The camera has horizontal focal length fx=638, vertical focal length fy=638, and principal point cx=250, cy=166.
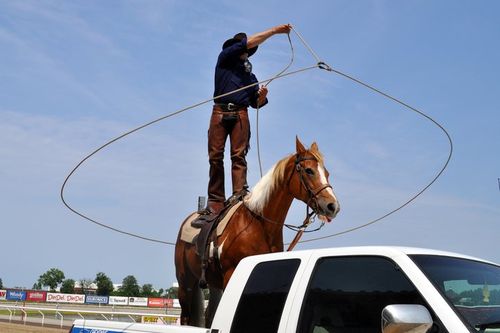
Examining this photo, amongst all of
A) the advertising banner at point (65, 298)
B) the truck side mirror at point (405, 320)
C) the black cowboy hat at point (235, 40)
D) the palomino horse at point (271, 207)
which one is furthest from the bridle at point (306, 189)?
the advertising banner at point (65, 298)

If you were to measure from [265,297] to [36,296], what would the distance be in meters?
84.8

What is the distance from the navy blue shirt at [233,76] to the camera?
8891 millimetres

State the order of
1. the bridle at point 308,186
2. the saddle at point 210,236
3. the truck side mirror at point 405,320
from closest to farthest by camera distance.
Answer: the truck side mirror at point 405,320, the bridle at point 308,186, the saddle at point 210,236

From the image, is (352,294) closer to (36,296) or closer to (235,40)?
(235,40)

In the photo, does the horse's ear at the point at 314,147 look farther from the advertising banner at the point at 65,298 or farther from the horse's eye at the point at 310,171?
the advertising banner at the point at 65,298

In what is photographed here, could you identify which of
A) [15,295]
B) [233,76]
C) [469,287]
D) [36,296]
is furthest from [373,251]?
[15,295]

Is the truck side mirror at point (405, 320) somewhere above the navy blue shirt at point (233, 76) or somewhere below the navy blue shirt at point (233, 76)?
below

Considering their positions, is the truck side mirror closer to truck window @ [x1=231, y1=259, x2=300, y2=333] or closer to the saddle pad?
truck window @ [x1=231, y1=259, x2=300, y2=333]

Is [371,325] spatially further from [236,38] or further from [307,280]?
[236,38]

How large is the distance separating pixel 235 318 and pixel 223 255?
276 centimetres

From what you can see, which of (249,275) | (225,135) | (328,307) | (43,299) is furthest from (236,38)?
(43,299)

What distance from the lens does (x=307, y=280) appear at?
423cm

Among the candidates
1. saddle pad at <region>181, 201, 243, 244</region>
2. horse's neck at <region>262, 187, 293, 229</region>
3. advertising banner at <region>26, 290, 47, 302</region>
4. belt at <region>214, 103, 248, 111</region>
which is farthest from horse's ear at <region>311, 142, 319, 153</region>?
advertising banner at <region>26, 290, 47, 302</region>

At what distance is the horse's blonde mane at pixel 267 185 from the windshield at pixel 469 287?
3.45 metres
